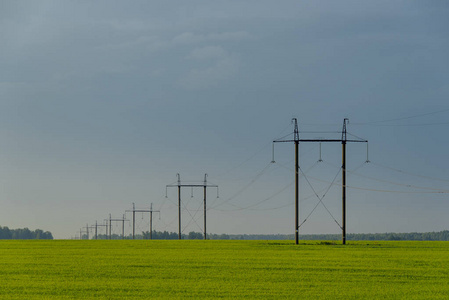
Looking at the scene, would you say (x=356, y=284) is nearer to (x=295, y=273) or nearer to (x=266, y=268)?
(x=295, y=273)

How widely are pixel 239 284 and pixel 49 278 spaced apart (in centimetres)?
773

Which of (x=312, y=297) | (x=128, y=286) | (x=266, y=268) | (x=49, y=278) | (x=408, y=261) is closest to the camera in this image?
(x=312, y=297)

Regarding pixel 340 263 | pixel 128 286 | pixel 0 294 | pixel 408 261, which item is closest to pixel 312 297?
pixel 128 286

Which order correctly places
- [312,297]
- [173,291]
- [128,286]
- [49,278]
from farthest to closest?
1. [49,278]
2. [128,286]
3. [173,291]
4. [312,297]

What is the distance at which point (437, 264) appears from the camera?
35188 millimetres

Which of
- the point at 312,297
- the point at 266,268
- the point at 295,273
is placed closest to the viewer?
the point at 312,297

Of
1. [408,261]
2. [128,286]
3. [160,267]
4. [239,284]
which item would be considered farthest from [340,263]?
[128,286]

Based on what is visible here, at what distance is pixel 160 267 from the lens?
3195cm

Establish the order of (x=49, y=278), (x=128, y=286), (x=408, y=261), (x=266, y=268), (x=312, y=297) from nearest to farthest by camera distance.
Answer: (x=312, y=297), (x=128, y=286), (x=49, y=278), (x=266, y=268), (x=408, y=261)

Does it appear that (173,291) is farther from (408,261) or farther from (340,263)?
(408,261)

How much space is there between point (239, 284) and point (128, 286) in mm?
3815

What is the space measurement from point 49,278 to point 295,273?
9.89 m

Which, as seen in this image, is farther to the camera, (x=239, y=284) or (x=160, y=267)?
(x=160, y=267)

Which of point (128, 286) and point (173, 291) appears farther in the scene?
point (128, 286)
